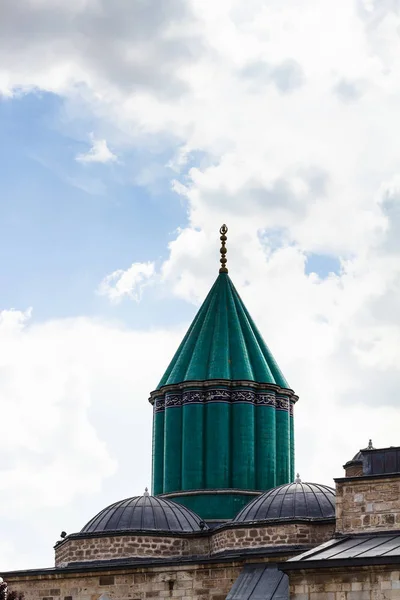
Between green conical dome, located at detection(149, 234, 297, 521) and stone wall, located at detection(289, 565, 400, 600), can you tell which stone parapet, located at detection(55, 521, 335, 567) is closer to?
green conical dome, located at detection(149, 234, 297, 521)

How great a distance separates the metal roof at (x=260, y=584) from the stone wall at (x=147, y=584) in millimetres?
608

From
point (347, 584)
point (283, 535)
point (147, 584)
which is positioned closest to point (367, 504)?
point (347, 584)

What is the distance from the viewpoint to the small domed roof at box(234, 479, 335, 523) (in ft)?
98.8

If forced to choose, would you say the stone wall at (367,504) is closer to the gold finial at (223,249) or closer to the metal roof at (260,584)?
the metal roof at (260,584)

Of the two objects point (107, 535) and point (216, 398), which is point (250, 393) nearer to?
point (216, 398)

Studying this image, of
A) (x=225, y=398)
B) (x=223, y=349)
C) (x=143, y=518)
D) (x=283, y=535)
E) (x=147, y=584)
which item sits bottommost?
(x=147, y=584)

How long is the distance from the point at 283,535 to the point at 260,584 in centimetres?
280

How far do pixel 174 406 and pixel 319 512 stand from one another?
8070 mm

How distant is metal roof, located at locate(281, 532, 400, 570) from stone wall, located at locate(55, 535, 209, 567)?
693 centimetres

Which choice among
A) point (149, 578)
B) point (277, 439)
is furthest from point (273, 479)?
point (149, 578)

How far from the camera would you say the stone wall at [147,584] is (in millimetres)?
28297

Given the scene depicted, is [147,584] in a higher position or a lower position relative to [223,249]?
lower

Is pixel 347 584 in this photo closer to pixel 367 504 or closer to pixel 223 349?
pixel 367 504

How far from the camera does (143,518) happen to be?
31531 mm
